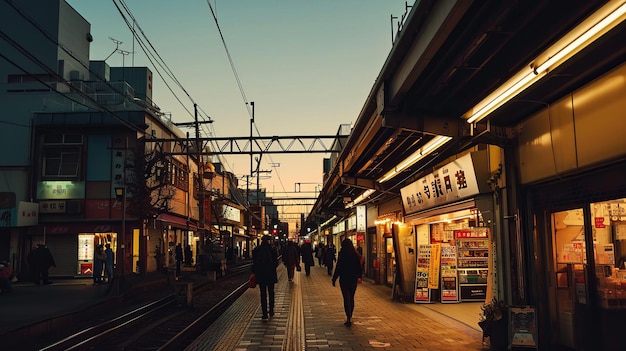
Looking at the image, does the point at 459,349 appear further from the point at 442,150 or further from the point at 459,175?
the point at 442,150

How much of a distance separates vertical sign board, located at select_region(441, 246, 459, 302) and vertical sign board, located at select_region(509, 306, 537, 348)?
6290mm

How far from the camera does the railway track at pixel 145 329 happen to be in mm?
10195

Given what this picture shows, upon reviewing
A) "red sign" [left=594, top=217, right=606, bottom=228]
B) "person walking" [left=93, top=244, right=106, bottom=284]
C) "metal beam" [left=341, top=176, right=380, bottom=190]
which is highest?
"metal beam" [left=341, top=176, right=380, bottom=190]

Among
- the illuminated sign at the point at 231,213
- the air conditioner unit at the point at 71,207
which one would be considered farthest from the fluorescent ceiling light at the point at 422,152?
the illuminated sign at the point at 231,213

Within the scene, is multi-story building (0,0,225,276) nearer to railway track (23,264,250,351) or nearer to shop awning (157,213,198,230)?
shop awning (157,213,198,230)

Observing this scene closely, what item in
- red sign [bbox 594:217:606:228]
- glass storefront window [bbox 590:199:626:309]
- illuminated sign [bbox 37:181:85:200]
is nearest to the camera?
glass storefront window [bbox 590:199:626:309]

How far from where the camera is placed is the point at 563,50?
5.68 metres

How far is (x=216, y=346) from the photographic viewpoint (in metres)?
A: 9.09

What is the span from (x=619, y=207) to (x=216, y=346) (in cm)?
619

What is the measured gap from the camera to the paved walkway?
9.05 meters

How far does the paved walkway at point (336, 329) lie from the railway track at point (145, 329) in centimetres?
51

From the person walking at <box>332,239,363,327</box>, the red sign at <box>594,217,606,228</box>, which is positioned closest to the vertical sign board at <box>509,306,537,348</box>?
the red sign at <box>594,217,606,228</box>

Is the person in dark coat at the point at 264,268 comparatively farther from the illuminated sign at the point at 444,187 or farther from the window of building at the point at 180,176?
the window of building at the point at 180,176

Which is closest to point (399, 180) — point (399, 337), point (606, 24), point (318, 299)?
point (318, 299)
